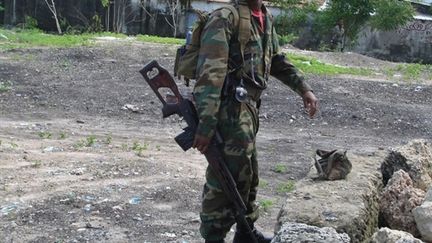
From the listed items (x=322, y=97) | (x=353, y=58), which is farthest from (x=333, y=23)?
(x=322, y=97)

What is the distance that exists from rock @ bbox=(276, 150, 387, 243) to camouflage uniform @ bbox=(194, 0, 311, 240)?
0.29 meters

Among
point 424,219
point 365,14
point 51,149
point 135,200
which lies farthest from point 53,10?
point 424,219

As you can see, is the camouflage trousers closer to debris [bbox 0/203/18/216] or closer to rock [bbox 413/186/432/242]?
rock [bbox 413/186/432/242]

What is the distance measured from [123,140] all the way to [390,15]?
14.2 meters

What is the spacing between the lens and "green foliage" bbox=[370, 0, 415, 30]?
19906mm

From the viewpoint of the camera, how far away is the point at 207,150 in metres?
3.67

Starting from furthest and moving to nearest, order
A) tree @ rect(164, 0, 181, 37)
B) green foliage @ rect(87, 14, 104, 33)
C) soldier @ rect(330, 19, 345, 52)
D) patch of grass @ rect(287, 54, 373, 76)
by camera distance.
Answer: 1. tree @ rect(164, 0, 181, 37)
2. green foliage @ rect(87, 14, 104, 33)
3. soldier @ rect(330, 19, 345, 52)
4. patch of grass @ rect(287, 54, 373, 76)

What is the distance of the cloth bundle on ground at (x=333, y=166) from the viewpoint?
4.42 m

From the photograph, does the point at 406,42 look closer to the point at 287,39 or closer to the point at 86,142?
the point at 287,39

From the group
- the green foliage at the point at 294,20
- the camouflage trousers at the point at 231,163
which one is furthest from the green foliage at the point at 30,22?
the camouflage trousers at the point at 231,163

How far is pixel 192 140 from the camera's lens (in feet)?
12.2

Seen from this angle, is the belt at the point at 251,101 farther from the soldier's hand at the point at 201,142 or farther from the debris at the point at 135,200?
the debris at the point at 135,200

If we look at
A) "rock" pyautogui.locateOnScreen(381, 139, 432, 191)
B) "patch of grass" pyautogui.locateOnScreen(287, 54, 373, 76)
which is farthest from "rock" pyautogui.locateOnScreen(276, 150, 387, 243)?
"patch of grass" pyautogui.locateOnScreen(287, 54, 373, 76)

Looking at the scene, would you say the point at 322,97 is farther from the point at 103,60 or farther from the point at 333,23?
the point at 333,23
